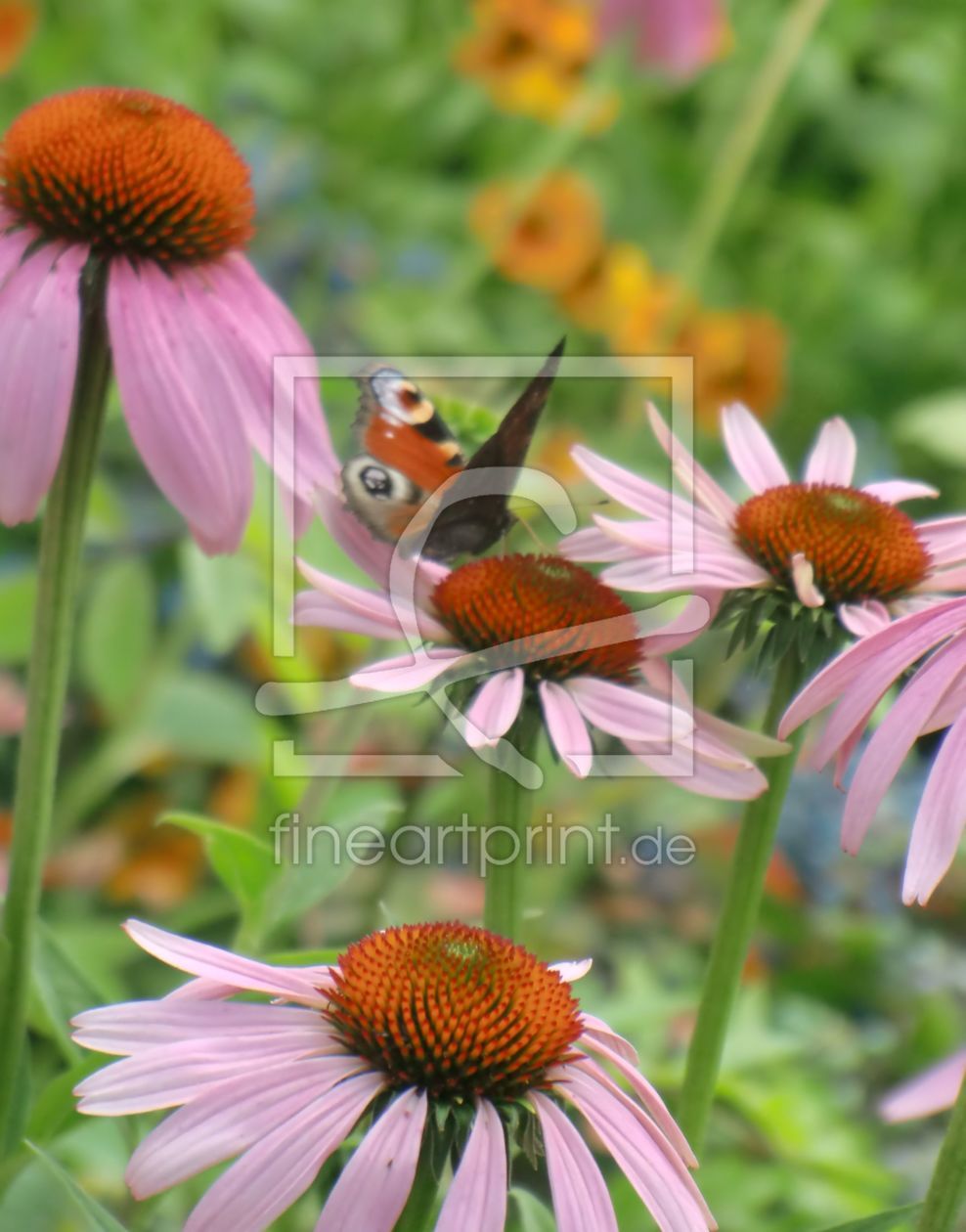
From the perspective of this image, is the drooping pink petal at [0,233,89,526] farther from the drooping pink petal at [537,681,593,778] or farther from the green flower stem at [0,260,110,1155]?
Answer: the drooping pink petal at [537,681,593,778]

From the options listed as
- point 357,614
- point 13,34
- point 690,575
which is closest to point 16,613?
point 357,614

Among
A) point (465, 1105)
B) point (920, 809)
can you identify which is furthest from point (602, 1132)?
point (920, 809)

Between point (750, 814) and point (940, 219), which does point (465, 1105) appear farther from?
point (940, 219)

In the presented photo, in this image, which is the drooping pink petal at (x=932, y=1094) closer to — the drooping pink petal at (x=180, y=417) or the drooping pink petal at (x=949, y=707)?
the drooping pink petal at (x=949, y=707)

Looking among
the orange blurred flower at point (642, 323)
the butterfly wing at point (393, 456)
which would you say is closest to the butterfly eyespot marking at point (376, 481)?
the butterfly wing at point (393, 456)

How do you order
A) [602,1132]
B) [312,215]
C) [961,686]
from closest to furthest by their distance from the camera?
1. [602,1132]
2. [961,686]
3. [312,215]
